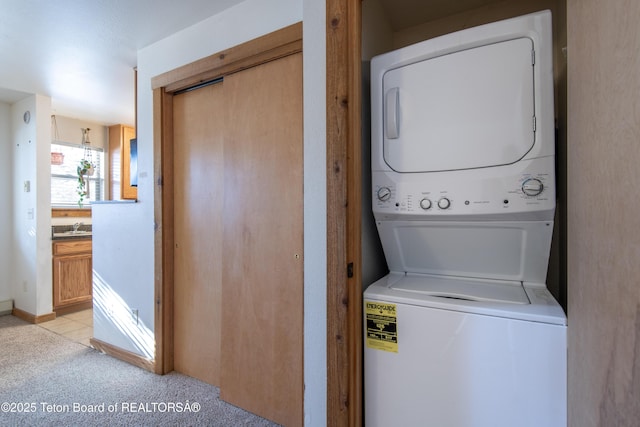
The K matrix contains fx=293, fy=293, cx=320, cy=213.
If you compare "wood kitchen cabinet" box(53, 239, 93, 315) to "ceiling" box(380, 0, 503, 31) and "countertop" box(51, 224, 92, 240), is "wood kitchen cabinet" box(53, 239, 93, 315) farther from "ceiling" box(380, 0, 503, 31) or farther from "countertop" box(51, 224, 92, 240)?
"ceiling" box(380, 0, 503, 31)

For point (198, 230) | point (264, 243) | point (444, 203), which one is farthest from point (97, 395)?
point (444, 203)

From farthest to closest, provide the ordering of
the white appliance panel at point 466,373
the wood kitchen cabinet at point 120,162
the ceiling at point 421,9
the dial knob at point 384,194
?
the wood kitchen cabinet at point 120,162 < the ceiling at point 421,9 < the dial knob at point 384,194 < the white appliance panel at point 466,373

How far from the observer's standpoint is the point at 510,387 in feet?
2.78

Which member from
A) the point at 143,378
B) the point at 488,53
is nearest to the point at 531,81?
the point at 488,53

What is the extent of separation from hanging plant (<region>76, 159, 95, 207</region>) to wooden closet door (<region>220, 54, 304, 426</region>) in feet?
11.0

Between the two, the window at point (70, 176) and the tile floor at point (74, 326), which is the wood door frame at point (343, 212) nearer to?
the tile floor at point (74, 326)

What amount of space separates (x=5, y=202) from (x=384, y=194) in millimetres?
4482

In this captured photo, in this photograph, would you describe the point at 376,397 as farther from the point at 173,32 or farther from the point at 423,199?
the point at 173,32

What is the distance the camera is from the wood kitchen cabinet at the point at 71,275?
131 inches

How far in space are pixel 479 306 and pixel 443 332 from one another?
0.14 m

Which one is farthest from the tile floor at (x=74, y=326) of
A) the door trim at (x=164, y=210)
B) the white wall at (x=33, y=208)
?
the door trim at (x=164, y=210)

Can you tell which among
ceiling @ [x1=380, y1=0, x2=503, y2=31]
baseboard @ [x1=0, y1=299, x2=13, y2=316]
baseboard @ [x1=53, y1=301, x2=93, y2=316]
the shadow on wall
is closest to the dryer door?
ceiling @ [x1=380, y1=0, x2=503, y2=31]

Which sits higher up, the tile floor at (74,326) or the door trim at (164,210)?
the door trim at (164,210)

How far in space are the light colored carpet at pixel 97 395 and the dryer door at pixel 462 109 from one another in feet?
5.53
